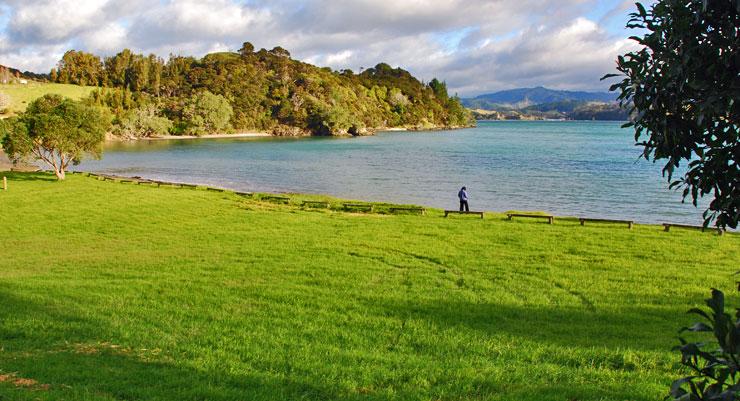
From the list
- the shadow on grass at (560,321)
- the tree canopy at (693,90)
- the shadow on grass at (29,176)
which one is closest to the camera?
the tree canopy at (693,90)

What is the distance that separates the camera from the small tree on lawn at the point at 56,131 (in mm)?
48562

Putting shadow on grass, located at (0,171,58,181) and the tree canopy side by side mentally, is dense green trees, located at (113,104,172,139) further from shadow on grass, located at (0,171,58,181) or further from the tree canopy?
the tree canopy

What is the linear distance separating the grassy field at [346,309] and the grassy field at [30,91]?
5342 inches

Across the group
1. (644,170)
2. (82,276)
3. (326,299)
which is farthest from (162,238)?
(644,170)

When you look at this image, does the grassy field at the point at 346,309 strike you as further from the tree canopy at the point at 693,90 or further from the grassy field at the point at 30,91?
the grassy field at the point at 30,91

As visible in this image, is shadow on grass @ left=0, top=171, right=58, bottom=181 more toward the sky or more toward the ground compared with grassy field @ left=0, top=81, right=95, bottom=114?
more toward the ground

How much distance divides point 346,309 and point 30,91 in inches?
7254

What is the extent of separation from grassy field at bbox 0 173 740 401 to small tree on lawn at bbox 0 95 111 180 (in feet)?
73.0

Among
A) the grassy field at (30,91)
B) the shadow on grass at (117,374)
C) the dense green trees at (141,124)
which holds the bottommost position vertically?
the shadow on grass at (117,374)

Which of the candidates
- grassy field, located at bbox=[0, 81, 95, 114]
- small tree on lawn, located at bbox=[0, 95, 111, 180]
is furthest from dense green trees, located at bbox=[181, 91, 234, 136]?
small tree on lawn, located at bbox=[0, 95, 111, 180]

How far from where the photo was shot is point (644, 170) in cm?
8375

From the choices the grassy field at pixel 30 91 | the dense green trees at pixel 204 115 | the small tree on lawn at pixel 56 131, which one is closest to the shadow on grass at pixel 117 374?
the small tree on lawn at pixel 56 131

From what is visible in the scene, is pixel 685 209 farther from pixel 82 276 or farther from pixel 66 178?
pixel 66 178

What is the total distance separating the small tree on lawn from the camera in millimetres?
48562
